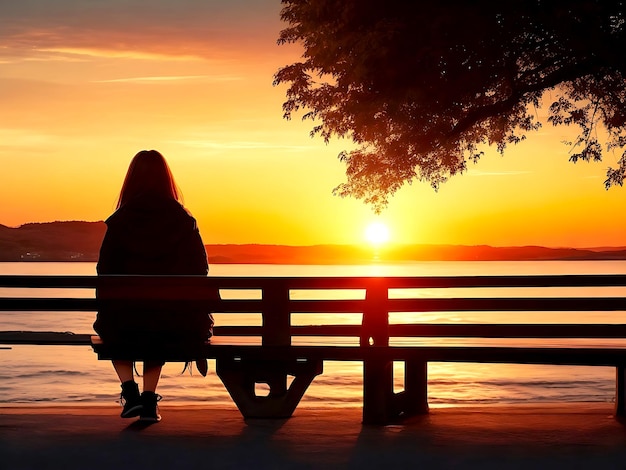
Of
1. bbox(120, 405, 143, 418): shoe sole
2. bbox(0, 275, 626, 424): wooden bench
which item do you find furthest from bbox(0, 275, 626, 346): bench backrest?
bbox(120, 405, 143, 418): shoe sole

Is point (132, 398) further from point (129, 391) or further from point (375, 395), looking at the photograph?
point (375, 395)

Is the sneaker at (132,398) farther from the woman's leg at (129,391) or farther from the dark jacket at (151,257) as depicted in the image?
the dark jacket at (151,257)

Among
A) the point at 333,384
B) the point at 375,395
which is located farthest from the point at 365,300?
the point at 333,384

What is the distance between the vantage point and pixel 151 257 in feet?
27.5

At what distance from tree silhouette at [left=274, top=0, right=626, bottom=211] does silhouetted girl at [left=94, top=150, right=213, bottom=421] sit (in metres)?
5.62

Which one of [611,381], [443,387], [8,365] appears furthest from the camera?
[8,365]

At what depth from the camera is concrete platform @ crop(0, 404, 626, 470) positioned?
6863mm

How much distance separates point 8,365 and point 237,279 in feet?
73.2

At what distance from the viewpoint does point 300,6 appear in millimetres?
14289

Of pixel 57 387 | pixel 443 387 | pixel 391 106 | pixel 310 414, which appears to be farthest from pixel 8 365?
pixel 310 414

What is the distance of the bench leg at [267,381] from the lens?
334 inches

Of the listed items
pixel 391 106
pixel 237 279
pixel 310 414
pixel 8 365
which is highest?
pixel 391 106

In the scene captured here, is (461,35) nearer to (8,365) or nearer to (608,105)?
(608,105)

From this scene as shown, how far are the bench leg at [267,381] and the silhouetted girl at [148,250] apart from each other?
0.44 m
